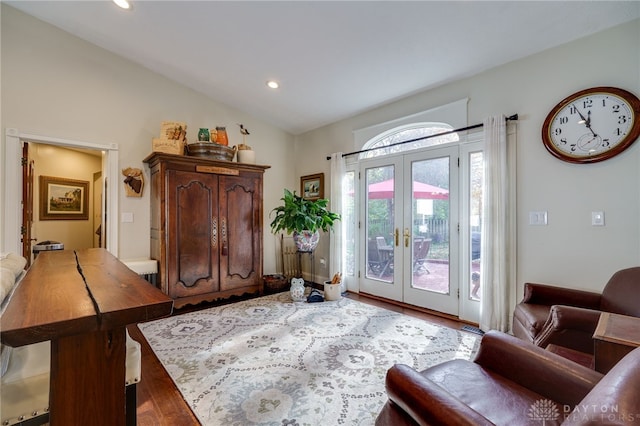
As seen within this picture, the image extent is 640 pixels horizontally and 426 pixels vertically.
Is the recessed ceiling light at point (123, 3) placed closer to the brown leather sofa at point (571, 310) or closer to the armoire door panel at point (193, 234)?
the armoire door panel at point (193, 234)

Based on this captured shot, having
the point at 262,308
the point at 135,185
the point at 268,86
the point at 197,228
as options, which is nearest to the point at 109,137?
the point at 135,185

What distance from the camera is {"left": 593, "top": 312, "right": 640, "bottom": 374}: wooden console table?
1146 mm

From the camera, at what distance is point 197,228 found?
366 centimetres

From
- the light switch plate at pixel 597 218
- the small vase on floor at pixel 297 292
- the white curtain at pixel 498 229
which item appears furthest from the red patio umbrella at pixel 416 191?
the small vase on floor at pixel 297 292

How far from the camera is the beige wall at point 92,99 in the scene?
3.07m

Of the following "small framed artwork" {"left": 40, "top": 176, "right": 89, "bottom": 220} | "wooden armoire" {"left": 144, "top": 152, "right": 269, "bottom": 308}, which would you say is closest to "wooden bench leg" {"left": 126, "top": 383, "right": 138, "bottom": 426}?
"wooden armoire" {"left": 144, "top": 152, "right": 269, "bottom": 308}

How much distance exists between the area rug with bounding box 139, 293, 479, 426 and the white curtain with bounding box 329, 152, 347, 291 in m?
0.86

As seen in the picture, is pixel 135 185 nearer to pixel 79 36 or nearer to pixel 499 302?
pixel 79 36

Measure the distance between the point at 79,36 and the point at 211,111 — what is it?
1659 millimetres

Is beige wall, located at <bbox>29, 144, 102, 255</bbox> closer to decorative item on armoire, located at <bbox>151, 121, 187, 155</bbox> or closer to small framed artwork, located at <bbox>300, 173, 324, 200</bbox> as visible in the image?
decorative item on armoire, located at <bbox>151, 121, 187, 155</bbox>

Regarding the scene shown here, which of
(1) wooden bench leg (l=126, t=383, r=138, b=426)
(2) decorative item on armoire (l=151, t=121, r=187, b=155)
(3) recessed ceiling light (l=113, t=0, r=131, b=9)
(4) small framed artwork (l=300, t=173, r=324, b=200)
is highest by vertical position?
(3) recessed ceiling light (l=113, t=0, r=131, b=9)

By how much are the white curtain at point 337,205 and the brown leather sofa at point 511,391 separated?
2.96m

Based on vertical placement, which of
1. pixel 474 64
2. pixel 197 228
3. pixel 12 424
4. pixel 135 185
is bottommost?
pixel 12 424

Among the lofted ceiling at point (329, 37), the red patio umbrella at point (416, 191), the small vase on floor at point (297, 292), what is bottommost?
the small vase on floor at point (297, 292)
